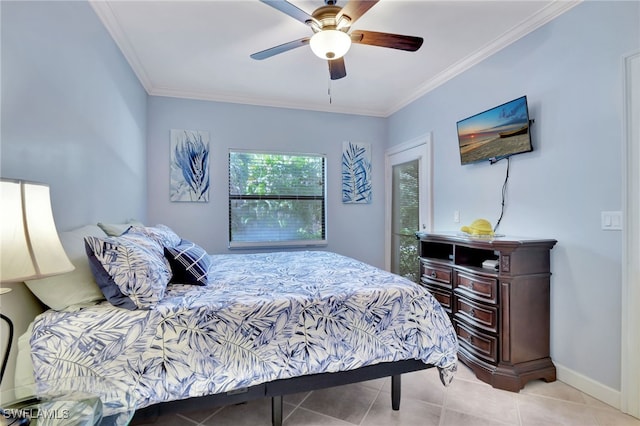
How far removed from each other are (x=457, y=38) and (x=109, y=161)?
9.76 ft

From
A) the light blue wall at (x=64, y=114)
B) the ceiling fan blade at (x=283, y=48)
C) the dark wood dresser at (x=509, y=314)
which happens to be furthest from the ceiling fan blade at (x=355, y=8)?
the dark wood dresser at (x=509, y=314)

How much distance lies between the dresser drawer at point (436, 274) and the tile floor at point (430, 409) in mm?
773

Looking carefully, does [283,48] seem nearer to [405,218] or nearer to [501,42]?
[501,42]

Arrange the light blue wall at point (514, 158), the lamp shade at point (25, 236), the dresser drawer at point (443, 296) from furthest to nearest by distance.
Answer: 1. the dresser drawer at point (443, 296)
2. the light blue wall at point (514, 158)
3. the lamp shade at point (25, 236)

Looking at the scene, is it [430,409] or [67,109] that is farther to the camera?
[430,409]

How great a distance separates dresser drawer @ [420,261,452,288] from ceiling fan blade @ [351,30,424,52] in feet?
5.66

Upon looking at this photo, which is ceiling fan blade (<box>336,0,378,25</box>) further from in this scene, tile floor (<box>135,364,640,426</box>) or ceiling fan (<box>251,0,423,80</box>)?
tile floor (<box>135,364,640,426</box>)

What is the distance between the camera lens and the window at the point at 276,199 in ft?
12.6

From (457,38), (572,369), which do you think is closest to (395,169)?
(457,38)

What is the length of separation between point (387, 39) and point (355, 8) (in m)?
0.36

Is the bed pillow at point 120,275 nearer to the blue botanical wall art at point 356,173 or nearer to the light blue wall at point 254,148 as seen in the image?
the light blue wall at point 254,148

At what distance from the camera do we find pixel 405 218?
4.00m

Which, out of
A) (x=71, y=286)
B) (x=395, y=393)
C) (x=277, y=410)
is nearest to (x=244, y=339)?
(x=277, y=410)

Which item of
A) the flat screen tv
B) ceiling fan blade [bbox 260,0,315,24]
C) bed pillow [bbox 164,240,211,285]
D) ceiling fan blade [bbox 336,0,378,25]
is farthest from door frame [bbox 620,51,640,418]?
bed pillow [bbox 164,240,211,285]
